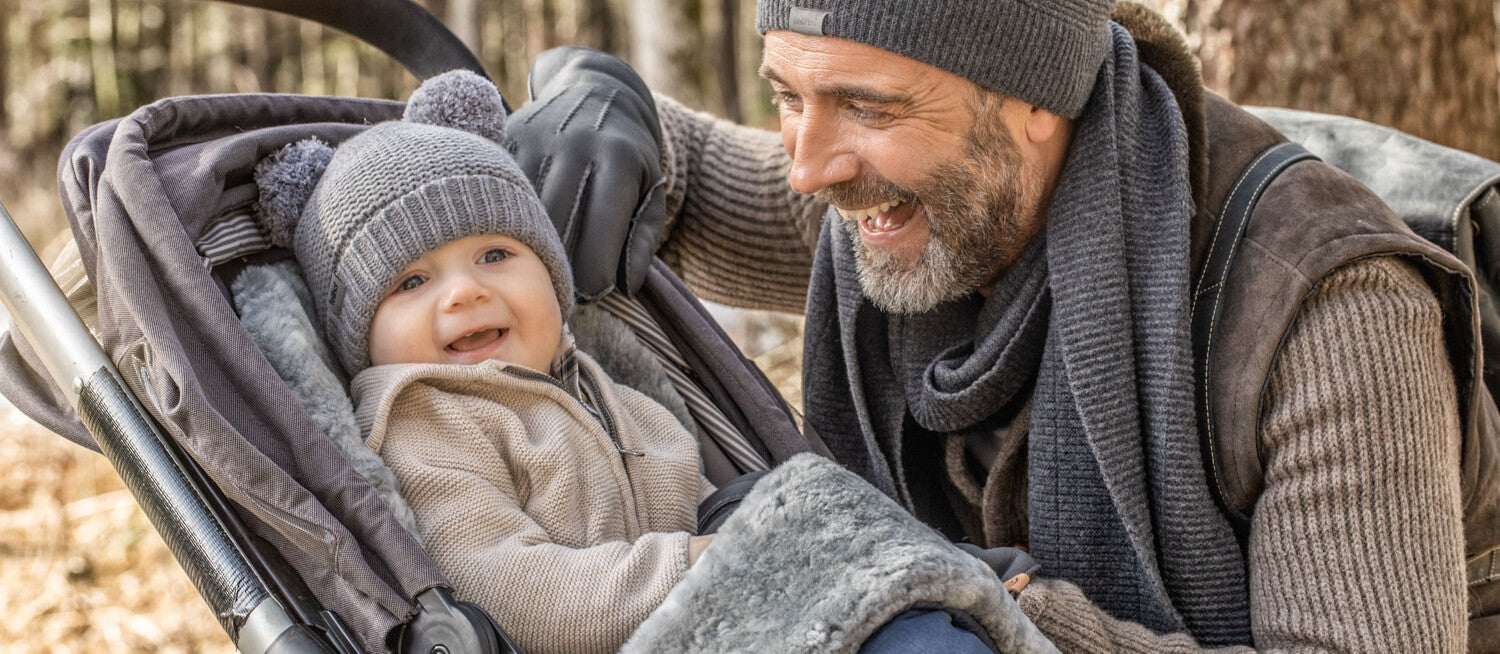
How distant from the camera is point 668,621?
141cm

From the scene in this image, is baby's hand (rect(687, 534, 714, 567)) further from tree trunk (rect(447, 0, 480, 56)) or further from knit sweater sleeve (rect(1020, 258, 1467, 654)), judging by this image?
tree trunk (rect(447, 0, 480, 56))

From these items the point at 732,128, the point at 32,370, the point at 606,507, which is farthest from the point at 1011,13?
the point at 32,370

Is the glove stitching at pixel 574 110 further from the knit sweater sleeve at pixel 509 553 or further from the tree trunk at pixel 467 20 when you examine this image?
the tree trunk at pixel 467 20

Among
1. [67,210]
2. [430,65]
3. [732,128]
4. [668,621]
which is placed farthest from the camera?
[732,128]

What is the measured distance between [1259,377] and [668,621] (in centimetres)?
94

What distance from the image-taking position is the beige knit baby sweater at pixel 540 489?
156cm

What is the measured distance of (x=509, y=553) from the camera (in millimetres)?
1602

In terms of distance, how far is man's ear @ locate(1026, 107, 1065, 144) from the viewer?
204cm

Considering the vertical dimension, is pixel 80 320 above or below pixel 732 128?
above

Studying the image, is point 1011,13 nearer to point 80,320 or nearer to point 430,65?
point 430,65

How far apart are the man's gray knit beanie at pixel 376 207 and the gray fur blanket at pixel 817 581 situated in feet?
2.18

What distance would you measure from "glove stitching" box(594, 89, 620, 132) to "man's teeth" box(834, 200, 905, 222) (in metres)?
0.50

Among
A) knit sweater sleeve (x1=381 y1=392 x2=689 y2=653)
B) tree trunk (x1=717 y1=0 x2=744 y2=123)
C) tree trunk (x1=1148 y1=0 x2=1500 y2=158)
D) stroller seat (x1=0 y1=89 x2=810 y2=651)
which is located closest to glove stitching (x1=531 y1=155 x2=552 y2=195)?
stroller seat (x1=0 y1=89 x2=810 y2=651)

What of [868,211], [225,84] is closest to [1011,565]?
[868,211]
